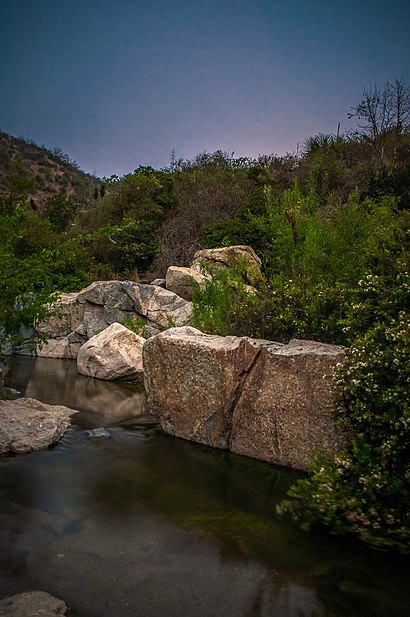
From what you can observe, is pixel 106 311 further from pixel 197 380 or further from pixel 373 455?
pixel 373 455

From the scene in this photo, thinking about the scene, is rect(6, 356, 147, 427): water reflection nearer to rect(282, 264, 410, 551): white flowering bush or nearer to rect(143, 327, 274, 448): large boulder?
rect(143, 327, 274, 448): large boulder

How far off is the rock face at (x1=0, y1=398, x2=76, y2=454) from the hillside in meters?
44.7

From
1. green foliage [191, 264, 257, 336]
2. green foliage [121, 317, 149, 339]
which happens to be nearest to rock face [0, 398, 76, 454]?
green foliage [191, 264, 257, 336]

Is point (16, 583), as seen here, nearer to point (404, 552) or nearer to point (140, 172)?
point (404, 552)

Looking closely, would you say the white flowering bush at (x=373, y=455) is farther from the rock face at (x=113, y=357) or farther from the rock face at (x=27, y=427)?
the rock face at (x=113, y=357)

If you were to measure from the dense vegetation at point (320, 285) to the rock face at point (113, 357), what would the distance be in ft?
7.69

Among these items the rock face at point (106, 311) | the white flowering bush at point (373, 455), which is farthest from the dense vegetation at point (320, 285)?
the rock face at point (106, 311)

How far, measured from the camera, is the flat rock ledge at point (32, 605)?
3062 millimetres

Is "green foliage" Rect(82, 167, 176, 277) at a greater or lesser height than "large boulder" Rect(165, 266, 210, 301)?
greater

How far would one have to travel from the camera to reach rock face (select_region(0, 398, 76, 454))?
6.31 m

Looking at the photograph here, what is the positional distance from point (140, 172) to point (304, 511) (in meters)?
25.9

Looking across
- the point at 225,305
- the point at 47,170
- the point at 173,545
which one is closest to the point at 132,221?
the point at 225,305

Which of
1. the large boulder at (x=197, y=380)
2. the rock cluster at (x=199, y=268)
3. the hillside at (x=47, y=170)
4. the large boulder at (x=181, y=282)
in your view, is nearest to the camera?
the large boulder at (x=197, y=380)

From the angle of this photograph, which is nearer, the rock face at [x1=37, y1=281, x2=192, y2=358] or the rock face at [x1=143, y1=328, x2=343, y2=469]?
the rock face at [x1=143, y1=328, x2=343, y2=469]
